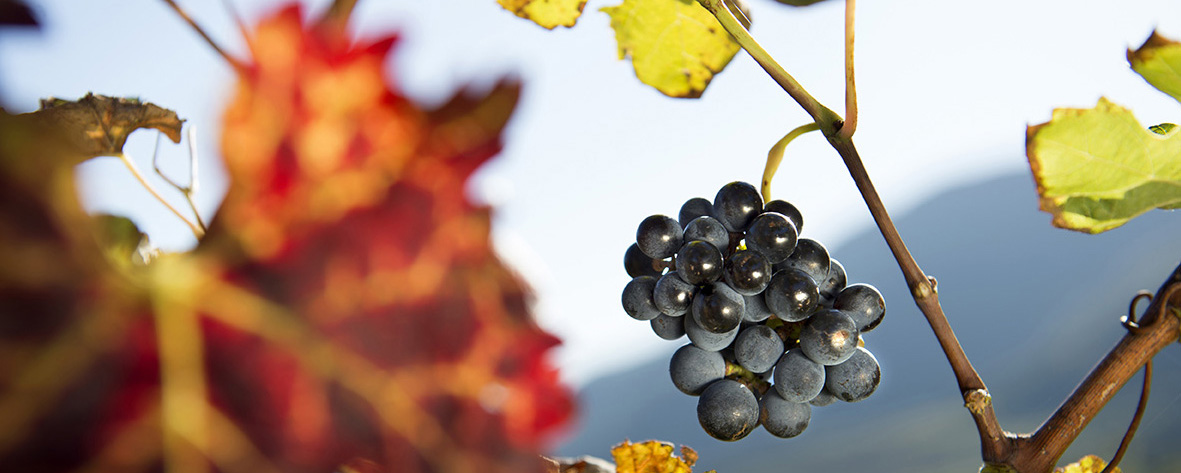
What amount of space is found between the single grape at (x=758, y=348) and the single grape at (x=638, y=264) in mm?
53

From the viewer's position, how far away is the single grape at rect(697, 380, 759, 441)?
0.97 feet

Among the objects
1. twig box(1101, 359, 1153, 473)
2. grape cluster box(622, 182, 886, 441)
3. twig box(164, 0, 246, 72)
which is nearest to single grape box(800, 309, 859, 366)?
grape cluster box(622, 182, 886, 441)

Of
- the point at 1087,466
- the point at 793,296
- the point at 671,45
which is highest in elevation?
the point at 671,45

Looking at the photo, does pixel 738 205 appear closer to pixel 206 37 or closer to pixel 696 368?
pixel 696 368

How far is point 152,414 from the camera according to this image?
92mm

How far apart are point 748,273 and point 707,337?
4 cm

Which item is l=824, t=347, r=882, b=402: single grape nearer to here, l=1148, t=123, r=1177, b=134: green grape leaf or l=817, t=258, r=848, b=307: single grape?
l=817, t=258, r=848, b=307: single grape

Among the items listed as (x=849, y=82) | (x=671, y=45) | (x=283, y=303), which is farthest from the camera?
(x=671, y=45)

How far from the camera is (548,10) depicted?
0.34 meters

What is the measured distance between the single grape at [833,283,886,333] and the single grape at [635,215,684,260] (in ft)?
0.26

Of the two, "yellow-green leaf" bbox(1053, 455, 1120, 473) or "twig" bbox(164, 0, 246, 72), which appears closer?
"twig" bbox(164, 0, 246, 72)

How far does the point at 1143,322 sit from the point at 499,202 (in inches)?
11.1

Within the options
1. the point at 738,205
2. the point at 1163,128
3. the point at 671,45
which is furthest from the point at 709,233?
the point at 1163,128

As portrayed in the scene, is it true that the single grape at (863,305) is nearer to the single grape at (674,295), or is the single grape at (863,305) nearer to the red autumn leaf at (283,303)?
the single grape at (674,295)
